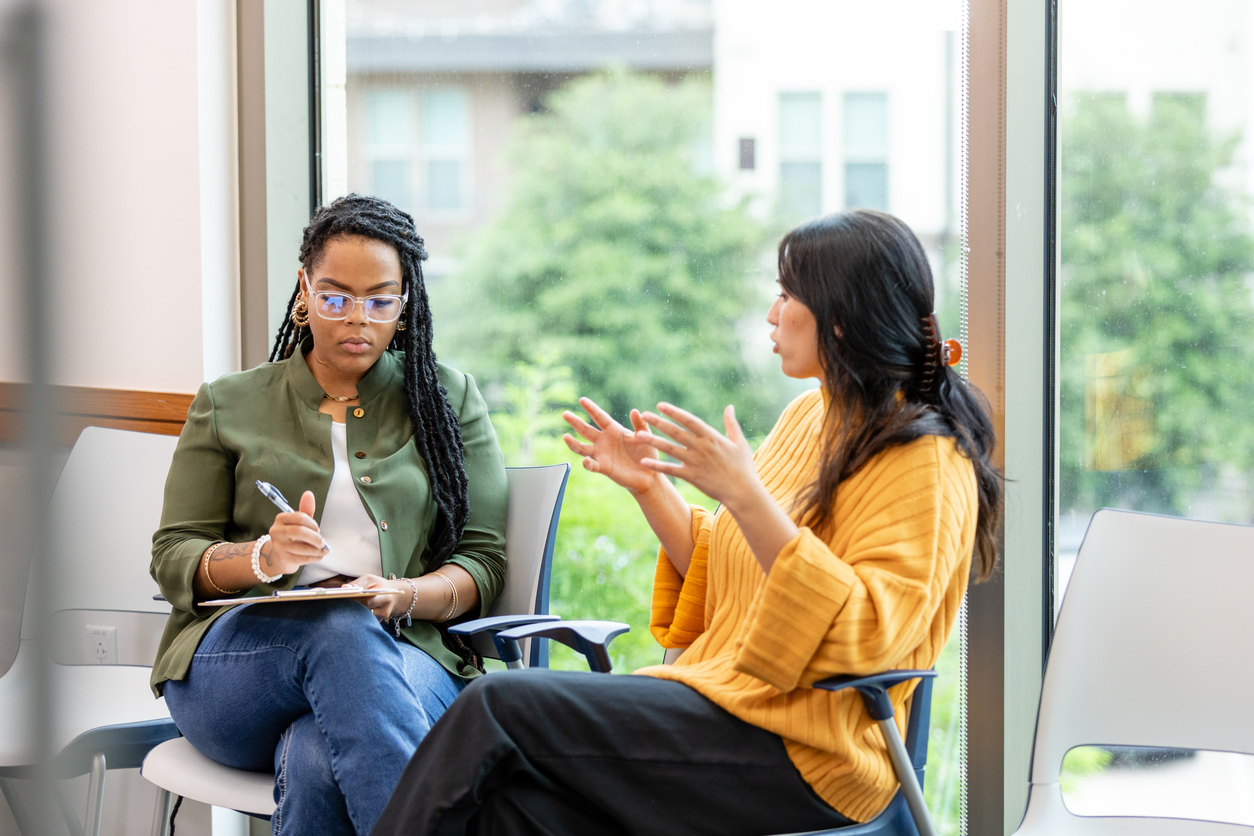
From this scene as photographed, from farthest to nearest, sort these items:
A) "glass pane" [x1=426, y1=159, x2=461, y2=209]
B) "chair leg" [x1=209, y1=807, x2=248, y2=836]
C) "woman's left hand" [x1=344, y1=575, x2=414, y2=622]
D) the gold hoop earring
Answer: "glass pane" [x1=426, y1=159, x2=461, y2=209], "chair leg" [x1=209, y1=807, x2=248, y2=836], the gold hoop earring, "woman's left hand" [x1=344, y1=575, x2=414, y2=622]

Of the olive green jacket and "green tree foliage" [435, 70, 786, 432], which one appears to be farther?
"green tree foliage" [435, 70, 786, 432]

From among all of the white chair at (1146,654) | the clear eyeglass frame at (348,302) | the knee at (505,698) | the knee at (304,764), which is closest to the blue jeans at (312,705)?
the knee at (304,764)

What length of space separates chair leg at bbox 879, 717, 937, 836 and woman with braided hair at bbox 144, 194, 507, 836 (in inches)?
26.0

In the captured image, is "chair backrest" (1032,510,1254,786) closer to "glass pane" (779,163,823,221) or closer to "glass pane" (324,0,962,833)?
"glass pane" (324,0,962,833)

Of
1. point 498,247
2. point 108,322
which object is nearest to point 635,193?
point 498,247

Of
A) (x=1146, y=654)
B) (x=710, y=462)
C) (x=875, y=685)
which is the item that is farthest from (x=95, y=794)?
(x=1146, y=654)

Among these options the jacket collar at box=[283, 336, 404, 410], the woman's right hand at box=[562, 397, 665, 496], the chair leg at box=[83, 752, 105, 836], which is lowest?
the chair leg at box=[83, 752, 105, 836]

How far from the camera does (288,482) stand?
1.68 m

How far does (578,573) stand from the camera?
2289 millimetres

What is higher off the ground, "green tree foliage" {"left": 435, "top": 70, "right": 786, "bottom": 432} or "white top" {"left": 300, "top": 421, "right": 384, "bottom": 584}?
"green tree foliage" {"left": 435, "top": 70, "right": 786, "bottom": 432}

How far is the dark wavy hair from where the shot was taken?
4.49ft

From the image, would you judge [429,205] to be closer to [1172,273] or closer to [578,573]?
[578,573]

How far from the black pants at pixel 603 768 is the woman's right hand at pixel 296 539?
0.39 meters

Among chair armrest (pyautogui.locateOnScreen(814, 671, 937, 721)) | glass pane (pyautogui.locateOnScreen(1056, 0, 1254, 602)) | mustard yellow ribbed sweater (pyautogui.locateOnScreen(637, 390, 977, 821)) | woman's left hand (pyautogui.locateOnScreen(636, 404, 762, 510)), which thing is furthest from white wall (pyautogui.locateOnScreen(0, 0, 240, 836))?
glass pane (pyautogui.locateOnScreen(1056, 0, 1254, 602))
